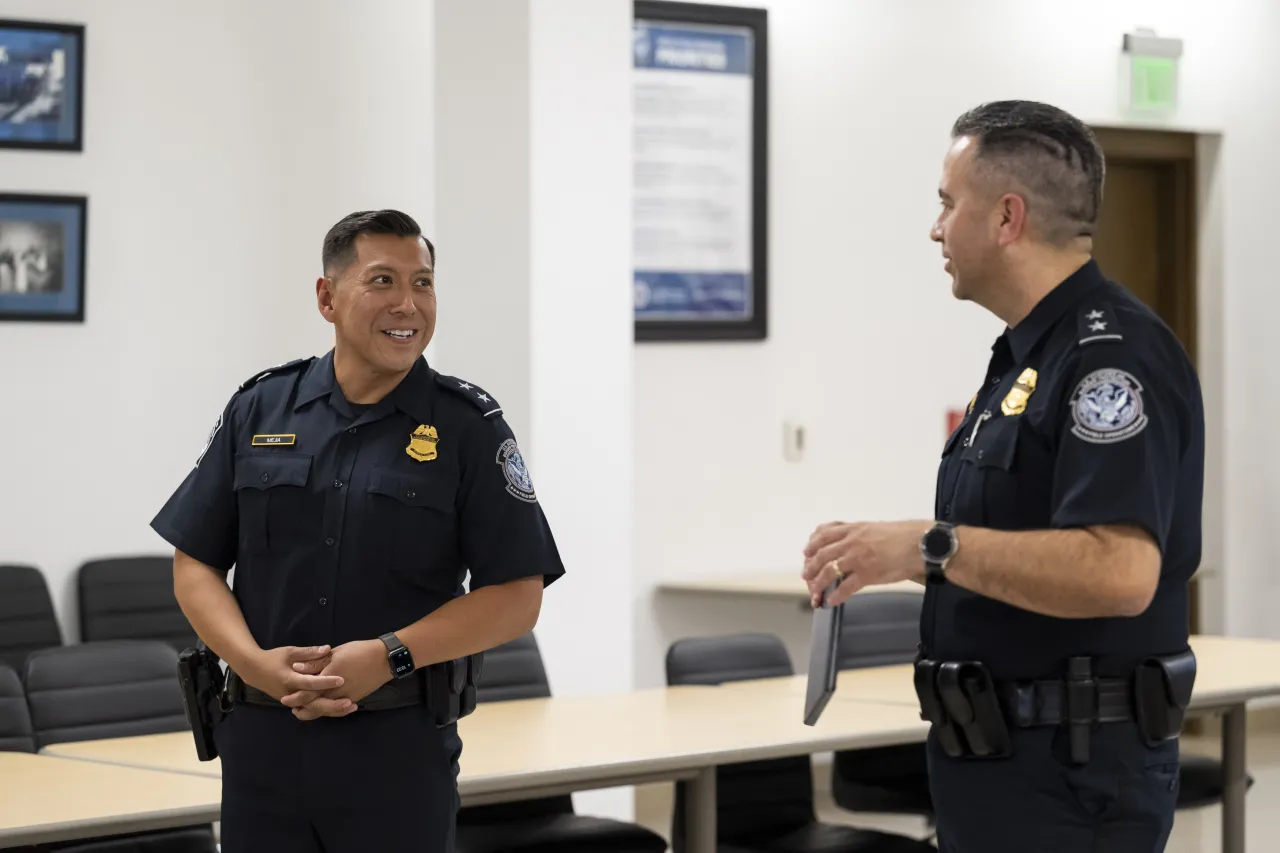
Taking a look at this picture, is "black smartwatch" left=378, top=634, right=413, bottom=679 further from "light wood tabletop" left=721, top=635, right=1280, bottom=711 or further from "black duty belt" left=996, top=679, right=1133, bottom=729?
"light wood tabletop" left=721, top=635, right=1280, bottom=711

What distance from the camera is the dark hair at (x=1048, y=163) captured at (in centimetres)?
230

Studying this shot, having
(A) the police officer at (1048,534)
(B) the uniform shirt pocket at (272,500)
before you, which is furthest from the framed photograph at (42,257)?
(A) the police officer at (1048,534)

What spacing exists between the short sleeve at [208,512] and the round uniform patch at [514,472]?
0.42 m

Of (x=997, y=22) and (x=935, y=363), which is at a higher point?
(x=997, y=22)

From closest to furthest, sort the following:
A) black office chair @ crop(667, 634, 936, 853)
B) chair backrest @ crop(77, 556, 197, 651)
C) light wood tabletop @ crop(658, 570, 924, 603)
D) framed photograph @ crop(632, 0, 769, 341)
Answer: black office chair @ crop(667, 634, 936, 853), chair backrest @ crop(77, 556, 197, 651), light wood tabletop @ crop(658, 570, 924, 603), framed photograph @ crop(632, 0, 769, 341)

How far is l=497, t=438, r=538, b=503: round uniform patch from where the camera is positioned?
280 centimetres

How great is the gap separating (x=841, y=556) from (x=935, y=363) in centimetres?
521

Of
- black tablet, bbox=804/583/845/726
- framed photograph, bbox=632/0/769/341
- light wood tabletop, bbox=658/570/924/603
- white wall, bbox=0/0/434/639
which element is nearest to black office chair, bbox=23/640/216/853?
white wall, bbox=0/0/434/639

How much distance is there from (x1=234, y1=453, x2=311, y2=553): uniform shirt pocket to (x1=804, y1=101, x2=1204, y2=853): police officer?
2.81 ft

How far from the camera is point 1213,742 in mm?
7828

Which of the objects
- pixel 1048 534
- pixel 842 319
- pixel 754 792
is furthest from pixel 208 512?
pixel 842 319

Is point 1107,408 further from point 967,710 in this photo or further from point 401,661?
point 401,661

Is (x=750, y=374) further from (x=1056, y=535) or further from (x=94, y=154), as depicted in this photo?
(x=1056, y=535)

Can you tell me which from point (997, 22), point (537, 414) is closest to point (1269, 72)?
point (997, 22)
